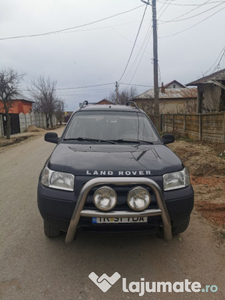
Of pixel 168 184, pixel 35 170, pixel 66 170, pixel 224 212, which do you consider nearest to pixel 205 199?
pixel 224 212

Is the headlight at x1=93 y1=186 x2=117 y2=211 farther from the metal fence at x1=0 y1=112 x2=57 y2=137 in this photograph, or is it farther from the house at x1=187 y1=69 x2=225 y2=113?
the metal fence at x1=0 y1=112 x2=57 y2=137

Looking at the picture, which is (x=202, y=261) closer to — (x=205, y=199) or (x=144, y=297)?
(x=144, y=297)

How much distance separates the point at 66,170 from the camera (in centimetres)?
241

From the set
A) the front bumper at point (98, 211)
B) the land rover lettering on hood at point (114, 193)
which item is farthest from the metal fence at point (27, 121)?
the front bumper at point (98, 211)

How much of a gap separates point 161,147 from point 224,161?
177 inches

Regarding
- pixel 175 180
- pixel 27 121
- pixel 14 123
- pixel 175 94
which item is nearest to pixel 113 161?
pixel 175 180

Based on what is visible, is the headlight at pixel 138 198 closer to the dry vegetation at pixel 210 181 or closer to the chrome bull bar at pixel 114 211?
the chrome bull bar at pixel 114 211

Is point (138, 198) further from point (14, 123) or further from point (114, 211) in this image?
point (14, 123)

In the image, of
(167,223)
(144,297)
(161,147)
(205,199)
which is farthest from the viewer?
(205,199)

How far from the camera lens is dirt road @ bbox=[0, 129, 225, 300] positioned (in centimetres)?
213

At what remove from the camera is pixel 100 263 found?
254 cm

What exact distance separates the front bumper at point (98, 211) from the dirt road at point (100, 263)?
0.40 m

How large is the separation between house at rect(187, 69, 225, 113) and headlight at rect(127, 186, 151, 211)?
1152cm

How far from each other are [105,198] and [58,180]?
0.59m
